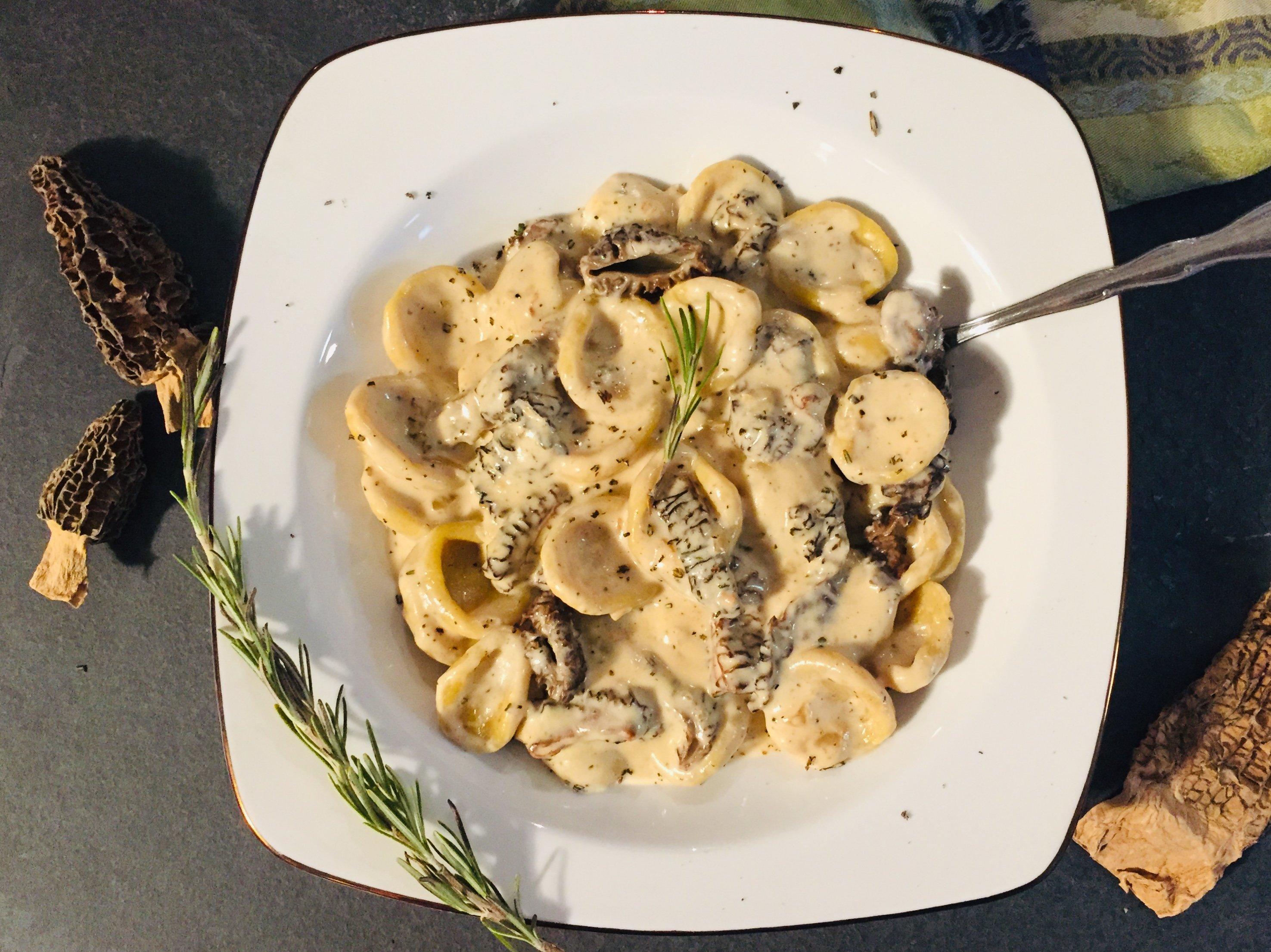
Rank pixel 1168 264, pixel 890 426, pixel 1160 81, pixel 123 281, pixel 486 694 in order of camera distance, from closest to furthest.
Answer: pixel 1168 264, pixel 890 426, pixel 486 694, pixel 123 281, pixel 1160 81

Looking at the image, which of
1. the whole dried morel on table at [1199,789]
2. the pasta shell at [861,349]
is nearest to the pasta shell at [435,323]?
the pasta shell at [861,349]

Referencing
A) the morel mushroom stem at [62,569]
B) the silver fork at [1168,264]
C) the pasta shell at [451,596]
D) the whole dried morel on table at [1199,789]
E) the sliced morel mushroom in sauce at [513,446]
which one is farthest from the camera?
the morel mushroom stem at [62,569]

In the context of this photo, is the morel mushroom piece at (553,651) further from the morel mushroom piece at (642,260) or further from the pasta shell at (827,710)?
the morel mushroom piece at (642,260)

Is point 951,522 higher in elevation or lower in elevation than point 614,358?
lower

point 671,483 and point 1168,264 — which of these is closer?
point 1168,264

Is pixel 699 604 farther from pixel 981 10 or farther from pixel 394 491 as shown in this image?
pixel 981 10

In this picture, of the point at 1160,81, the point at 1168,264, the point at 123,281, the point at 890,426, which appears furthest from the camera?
the point at 1160,81

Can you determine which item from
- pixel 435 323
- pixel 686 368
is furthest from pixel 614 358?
pixel 435 323

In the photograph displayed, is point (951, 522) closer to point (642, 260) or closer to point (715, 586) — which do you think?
point (715, 586)
